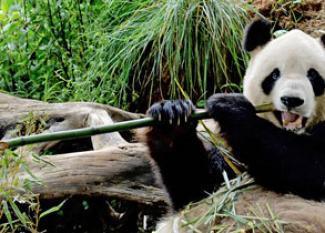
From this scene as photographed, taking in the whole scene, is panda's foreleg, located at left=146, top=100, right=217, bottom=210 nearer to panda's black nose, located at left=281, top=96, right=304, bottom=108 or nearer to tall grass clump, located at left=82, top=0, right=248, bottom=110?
panda's black nose, located at left=281, top=96, right=304, bottom=108

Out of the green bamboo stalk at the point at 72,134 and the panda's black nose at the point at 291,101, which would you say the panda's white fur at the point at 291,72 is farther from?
the green bamboo stalk at the point at 72,134

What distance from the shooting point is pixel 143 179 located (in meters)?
3.92

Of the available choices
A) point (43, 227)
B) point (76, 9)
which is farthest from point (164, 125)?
point (76, 9)

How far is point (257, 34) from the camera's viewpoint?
3.48 meters

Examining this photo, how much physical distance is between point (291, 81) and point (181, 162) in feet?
2.43

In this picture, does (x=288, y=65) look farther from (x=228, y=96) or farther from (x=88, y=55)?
(x=88, y=55)

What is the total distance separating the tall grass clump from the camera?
527 cm

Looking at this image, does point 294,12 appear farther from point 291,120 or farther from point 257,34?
point 291,120

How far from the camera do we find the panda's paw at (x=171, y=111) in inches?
123

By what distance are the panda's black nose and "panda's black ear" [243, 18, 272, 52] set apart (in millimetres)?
524

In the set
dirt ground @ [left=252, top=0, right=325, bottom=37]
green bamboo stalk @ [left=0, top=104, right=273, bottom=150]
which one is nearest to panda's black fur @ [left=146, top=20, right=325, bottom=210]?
green bamboo stalk @ [left=0, top=104, right=273, bottom=150]

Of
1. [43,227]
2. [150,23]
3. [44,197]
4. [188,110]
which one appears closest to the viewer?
[188,110]

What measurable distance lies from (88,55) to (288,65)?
2.80 metres

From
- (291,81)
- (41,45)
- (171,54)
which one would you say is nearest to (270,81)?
(291,81)
